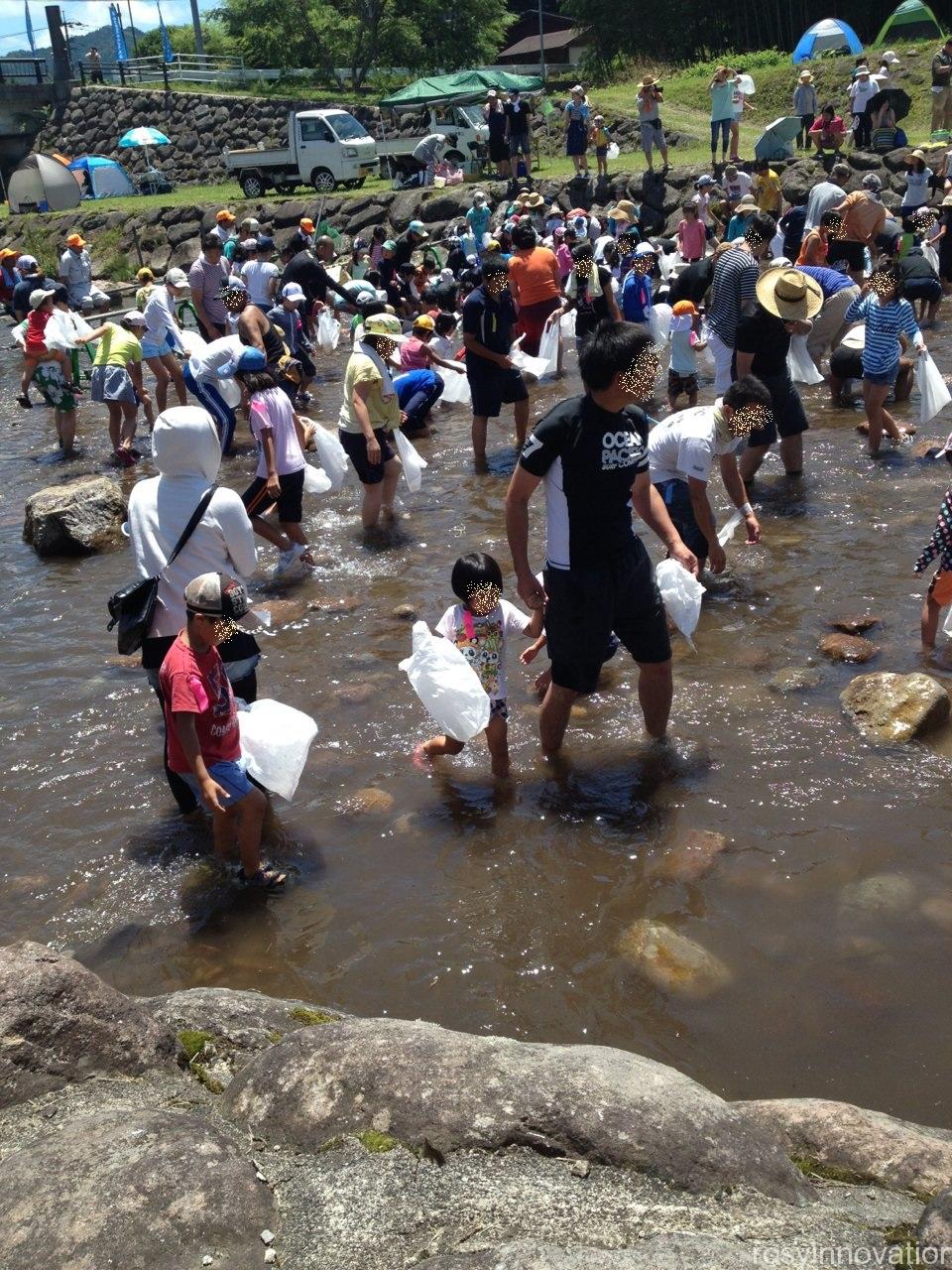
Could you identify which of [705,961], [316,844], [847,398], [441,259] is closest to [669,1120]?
[705,961]

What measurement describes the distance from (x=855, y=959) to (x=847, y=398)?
7.84 m

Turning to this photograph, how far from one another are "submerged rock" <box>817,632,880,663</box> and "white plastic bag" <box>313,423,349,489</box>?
377 centimetres

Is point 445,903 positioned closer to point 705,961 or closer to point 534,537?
point 705,961

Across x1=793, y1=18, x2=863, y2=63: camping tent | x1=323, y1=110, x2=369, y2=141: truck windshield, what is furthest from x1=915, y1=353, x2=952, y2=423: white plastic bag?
x1=323, y1=110, x2=369, y2=141: truck windshield

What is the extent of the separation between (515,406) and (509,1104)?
26.3 feet

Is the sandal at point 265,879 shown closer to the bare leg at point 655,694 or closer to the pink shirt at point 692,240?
the bare leg at point 655,694

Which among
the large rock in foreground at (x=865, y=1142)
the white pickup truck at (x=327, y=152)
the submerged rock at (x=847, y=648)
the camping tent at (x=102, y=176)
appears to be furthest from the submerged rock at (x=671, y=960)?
the camping tent at (x=102, y=176)

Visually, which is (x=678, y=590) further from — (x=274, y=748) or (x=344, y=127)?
(x=344, y=127)

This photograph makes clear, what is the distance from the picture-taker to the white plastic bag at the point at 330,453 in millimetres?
8344

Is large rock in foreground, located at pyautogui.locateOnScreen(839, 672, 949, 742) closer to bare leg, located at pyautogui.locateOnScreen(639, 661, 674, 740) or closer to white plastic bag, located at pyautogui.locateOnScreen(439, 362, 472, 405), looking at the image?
bare leg, located at pyautogui.locateOnScreen(639, 661, 674, 740)

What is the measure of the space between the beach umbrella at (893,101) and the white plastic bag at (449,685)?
21.7 m

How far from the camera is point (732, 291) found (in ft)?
27.3

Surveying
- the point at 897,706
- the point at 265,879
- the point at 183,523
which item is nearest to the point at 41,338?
the point at 183,523

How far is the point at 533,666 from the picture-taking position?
20.9ft
